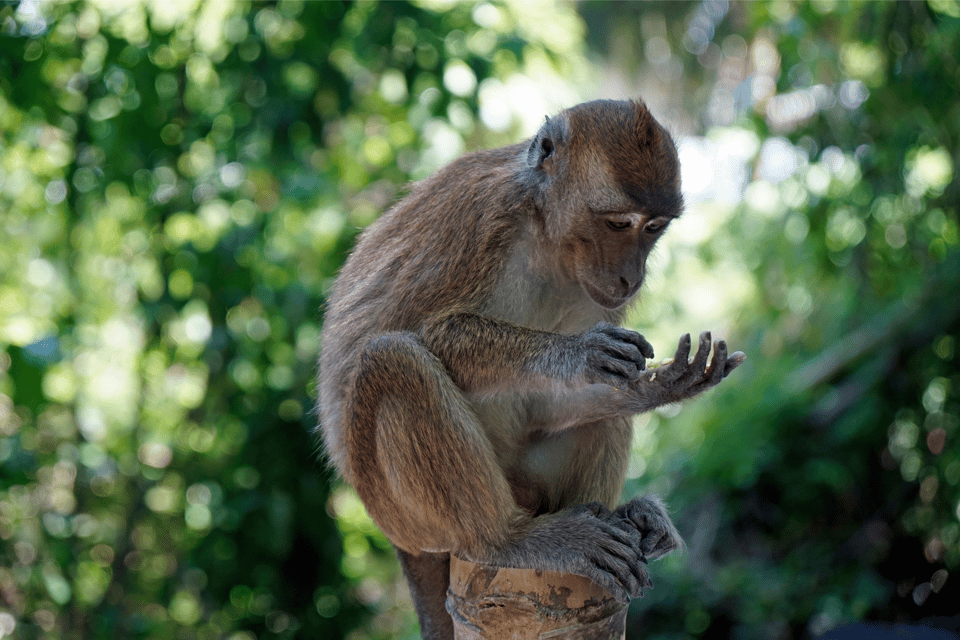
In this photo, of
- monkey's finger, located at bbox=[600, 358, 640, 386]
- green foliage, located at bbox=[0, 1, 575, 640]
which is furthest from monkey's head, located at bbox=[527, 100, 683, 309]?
green foliage, located at bbox=[0, 1, 575, 640]

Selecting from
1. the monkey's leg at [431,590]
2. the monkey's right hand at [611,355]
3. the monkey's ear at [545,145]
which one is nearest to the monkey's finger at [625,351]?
the monkey's right hand at [611,355]

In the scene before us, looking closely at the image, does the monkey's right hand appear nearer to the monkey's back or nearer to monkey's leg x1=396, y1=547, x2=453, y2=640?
the monkey's back

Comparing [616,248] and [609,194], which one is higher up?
[609,194]

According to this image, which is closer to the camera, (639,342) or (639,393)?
(639,342)

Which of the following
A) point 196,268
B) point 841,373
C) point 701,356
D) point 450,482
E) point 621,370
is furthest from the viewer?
point 841,373

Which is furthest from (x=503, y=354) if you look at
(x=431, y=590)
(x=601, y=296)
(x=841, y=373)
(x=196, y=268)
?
(x=841, y=373)

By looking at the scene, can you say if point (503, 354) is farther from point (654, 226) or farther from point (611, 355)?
point (654, 226)

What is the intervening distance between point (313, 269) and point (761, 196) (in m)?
3.57

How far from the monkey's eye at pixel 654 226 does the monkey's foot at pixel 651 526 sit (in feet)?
3.12

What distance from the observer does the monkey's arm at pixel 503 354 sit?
255 cm

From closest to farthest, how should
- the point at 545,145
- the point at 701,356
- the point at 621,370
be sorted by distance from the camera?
the point at 701,356, the point at 621,370, the point at 545,145

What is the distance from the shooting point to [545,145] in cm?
280

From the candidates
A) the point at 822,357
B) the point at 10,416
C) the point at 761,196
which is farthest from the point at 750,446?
the point at 10,416

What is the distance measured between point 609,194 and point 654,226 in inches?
7.5
